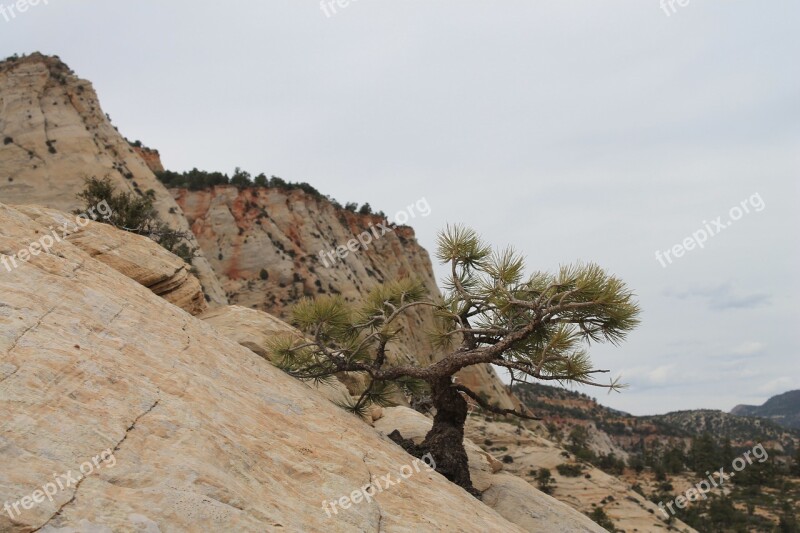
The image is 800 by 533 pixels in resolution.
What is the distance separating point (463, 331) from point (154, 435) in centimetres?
606

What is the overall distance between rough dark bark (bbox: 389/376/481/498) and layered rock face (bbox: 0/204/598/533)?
4.76ft

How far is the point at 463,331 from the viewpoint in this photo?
10406 millimetres

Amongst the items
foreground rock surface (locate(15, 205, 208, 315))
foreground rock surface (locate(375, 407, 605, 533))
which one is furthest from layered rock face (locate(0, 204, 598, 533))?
foreground rock surface (locate(375, 407, 605, 533))

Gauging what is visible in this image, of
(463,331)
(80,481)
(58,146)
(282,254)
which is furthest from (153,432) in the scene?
(282,254)

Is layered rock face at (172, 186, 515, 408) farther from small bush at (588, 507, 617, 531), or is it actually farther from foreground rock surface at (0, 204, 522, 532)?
foreground rock surface at (0, 204, 522, 532)

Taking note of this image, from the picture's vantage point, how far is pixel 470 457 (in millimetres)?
Result: 12836

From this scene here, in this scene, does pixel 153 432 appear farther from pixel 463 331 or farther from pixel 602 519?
pixel 602 519

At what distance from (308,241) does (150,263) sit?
40.6 meters

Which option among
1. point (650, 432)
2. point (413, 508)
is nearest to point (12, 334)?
point (413, 508)

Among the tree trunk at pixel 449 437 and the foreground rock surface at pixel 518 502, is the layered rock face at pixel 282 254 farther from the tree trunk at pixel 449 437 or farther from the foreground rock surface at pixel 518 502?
the tree trunk at pixel 449 437

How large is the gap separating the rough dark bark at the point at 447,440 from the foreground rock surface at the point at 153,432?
140 cm

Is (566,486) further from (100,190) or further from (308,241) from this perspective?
(308,241)

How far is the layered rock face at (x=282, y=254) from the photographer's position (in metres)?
44.6

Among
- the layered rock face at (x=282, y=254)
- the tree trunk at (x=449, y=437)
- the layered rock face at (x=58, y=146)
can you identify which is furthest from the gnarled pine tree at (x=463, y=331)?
the layered rock face at (x=282, y=254)
